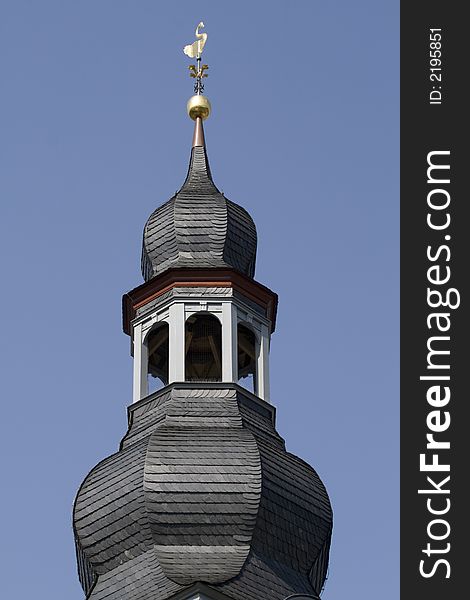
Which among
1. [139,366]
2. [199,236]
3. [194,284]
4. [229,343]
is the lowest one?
[139,366]

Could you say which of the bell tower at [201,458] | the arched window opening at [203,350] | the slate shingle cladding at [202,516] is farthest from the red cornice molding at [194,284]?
the slate shingle cladding at [202,516]

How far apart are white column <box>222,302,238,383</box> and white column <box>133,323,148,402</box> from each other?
1.50 m

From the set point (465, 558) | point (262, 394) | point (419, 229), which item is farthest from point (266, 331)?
point (465, 558)

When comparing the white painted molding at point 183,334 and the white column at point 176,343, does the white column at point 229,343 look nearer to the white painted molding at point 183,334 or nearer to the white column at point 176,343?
the white painted molding at point 183,334

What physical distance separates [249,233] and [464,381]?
1190 centimetres

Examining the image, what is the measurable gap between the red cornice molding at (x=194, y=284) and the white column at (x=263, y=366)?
52 centimetres

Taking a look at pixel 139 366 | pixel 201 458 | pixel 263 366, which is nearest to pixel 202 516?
pixel 201 458

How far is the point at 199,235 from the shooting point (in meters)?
41.2

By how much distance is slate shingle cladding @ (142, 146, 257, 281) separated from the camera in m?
40.9

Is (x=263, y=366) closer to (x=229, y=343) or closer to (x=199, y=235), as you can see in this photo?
(x=229, y=343)

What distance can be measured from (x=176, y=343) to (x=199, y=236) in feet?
7.91

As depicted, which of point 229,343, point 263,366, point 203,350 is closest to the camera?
point 229,343

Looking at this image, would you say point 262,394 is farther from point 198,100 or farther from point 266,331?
point 198,100

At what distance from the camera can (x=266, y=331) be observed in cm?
4109
